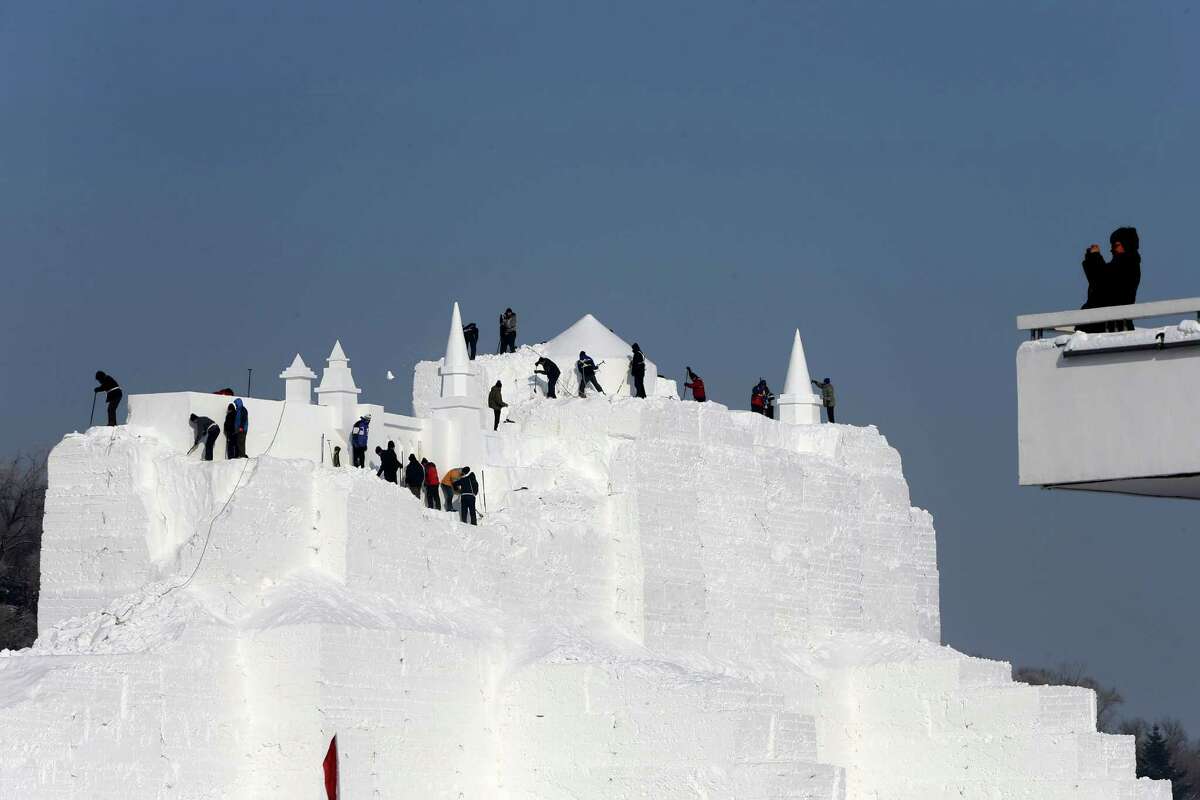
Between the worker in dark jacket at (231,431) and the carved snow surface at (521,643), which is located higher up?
the worker in dark jacket at (231,431)

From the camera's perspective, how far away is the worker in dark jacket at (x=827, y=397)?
156ft

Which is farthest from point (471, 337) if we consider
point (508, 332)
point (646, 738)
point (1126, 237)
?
point (1126, 237)

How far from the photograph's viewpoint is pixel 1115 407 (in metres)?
15.9

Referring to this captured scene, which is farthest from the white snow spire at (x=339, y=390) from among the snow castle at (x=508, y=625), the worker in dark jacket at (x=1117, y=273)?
the worker in dark jacket at (x=1117, y=273)

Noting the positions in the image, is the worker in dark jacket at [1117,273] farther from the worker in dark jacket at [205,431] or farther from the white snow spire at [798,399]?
the white snow spire at [798,399]

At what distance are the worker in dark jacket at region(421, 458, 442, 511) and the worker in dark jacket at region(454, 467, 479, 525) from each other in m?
0.38

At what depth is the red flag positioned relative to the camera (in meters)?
33.1

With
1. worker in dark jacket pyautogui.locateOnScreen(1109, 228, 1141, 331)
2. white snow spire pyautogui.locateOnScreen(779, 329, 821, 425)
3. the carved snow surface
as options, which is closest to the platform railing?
worker in dark jacket pyautogui.locateOnScreen(1109, 228, 1141, 331)

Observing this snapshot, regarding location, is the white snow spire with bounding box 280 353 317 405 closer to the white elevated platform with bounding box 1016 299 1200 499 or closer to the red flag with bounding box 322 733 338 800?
the red flag with bounding box 322 733 338 800

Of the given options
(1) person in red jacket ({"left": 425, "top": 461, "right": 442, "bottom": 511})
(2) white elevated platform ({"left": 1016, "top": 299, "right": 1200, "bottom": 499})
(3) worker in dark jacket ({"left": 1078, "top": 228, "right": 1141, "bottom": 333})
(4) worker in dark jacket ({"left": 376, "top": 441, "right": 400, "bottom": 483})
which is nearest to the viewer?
(2) white elevated platform ({"left": 1016, "top": 299, "right": 1200, "bottom": 499})

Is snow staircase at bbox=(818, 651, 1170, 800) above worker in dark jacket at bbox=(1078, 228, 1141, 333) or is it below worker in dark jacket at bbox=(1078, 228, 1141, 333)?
below

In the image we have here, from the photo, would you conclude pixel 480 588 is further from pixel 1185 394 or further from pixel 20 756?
pixel 1185 394

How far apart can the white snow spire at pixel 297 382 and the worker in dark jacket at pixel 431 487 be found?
2.19 meters

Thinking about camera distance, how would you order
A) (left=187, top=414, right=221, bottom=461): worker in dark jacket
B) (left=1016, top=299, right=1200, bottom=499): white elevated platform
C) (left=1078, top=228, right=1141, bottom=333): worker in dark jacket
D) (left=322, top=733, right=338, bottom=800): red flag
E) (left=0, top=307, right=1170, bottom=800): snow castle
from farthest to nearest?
(left=187, top=414, right=221, bottom=461): worker in dark jacket → (left=0, top=307, right=1170, bottom=800): snow castle → (left=322, top=733, right=338, bottom=800): red flag → (left=1078, top=228, right=1141, bottom=333): worker in dark jacket → (left=1016, top=299, right=1200, bottom=499): white elevated platform
